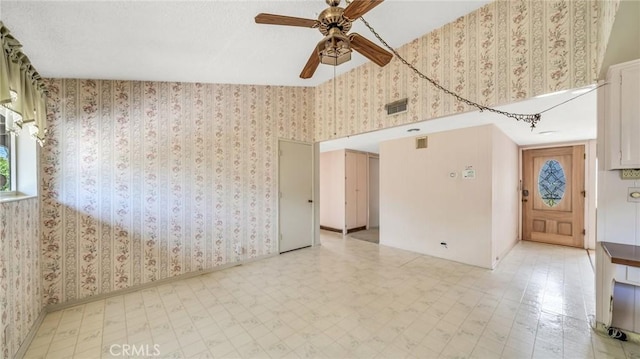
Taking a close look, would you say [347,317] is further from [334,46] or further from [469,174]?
[469,174]

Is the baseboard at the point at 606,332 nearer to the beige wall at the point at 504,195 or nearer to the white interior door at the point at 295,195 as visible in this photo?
the beige wall at the point at 504,195

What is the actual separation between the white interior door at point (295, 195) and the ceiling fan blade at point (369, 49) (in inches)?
94.5

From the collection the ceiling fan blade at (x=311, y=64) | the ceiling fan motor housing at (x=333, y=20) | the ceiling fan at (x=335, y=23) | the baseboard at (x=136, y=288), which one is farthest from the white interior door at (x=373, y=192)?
the ceiling fan motor housing at (x=333, y=20)

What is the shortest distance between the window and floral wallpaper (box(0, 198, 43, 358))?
0.62ft

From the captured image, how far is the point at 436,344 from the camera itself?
72.1 inches

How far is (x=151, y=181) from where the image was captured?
289 cm

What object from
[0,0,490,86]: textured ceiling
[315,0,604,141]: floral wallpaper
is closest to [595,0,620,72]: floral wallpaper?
[315,0,604,141]: floral wallpaper

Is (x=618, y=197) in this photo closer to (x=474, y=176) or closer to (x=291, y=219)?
(x=474, y=176)

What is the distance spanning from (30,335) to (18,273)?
58 cm

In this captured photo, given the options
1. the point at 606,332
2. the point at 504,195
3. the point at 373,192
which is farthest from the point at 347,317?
the point at 373,192

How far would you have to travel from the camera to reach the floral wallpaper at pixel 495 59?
200 centimetres

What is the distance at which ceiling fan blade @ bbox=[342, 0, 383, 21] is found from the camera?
147cm

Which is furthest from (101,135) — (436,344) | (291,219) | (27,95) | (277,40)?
(436,344)

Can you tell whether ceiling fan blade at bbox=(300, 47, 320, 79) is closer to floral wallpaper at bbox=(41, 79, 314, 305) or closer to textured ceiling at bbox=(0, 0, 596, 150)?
textured ceiling at bbox=(0, 0, 596, 150)
